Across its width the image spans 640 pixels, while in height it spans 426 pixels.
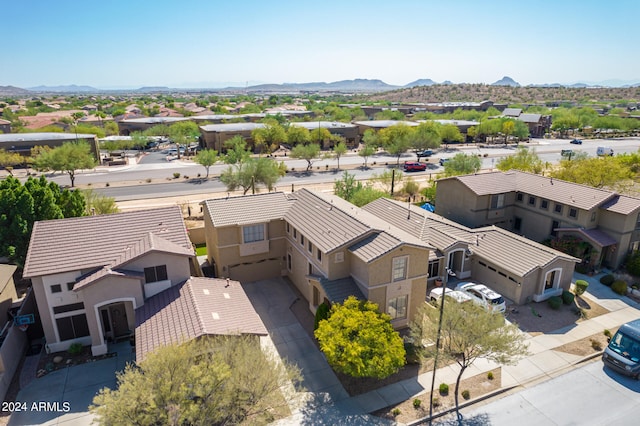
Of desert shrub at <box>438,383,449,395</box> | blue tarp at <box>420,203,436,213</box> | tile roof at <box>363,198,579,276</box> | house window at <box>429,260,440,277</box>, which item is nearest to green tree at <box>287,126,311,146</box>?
blue tarp at <box>420,203,436,213</box>

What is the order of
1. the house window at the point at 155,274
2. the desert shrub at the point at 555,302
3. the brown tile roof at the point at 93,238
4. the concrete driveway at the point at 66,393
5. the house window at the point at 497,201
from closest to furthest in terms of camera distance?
the concrete driveway at the point at 66,393
the brown tile roof at the point at 93,238
the house window at the point at 155,274
the desert shrub at the point at 555,302
the house window at the point at 497,201

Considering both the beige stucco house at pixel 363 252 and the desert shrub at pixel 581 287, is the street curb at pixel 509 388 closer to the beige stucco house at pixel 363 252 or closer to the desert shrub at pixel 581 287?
the beige stucco house at pixel 363 252

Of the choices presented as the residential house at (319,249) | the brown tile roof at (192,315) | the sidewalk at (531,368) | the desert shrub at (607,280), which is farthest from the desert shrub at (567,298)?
the brown tile roof at (192,315)

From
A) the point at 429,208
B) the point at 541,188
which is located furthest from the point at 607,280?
the point at 429,208

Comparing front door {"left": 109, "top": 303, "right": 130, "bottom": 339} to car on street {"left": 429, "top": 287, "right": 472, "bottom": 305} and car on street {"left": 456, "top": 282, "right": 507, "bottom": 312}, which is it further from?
car on street {"left": 456, "top": 282, "right": 507, "bottom": 312}

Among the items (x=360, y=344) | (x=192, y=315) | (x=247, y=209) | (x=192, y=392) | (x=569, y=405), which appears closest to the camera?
(x=192, y=392)

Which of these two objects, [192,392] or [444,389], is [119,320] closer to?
[192,392]

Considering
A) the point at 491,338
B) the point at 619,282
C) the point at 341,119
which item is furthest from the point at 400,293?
the point at 341,119
